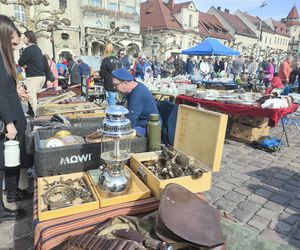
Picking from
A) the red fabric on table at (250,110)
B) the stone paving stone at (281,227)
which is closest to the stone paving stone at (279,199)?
the stone paving stone at (281,227)

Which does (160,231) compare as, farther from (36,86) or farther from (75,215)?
(36,86)

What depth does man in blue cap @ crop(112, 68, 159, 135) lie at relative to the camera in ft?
9.66

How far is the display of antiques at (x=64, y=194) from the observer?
58.1 inches

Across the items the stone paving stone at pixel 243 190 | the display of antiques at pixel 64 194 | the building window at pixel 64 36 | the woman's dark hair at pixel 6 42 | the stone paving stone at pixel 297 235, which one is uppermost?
the building window at pixel 64 36

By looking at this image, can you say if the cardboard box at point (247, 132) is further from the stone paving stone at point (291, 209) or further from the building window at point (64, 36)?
the building window at point (64, 36)

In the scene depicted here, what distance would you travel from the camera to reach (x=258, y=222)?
2713mm

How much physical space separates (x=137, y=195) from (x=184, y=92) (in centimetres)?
496

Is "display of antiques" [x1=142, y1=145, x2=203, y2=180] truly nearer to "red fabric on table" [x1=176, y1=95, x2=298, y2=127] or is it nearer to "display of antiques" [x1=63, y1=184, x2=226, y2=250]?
"display of antiques" [x1=63, y1=184, x2=226, y2=250]

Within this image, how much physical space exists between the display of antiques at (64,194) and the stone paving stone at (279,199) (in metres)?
2.48

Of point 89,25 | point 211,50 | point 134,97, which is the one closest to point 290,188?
point 134,97

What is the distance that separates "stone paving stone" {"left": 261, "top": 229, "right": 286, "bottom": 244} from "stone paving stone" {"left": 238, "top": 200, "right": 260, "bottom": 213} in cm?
37

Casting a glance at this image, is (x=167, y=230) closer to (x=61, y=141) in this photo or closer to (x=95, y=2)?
(x=61, y=141)

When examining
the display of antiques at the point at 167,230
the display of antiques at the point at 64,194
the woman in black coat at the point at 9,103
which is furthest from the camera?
the woman in black coat at the point at 9,103

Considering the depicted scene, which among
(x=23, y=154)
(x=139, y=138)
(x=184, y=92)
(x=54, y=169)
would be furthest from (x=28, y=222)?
(x=184, y=92)
